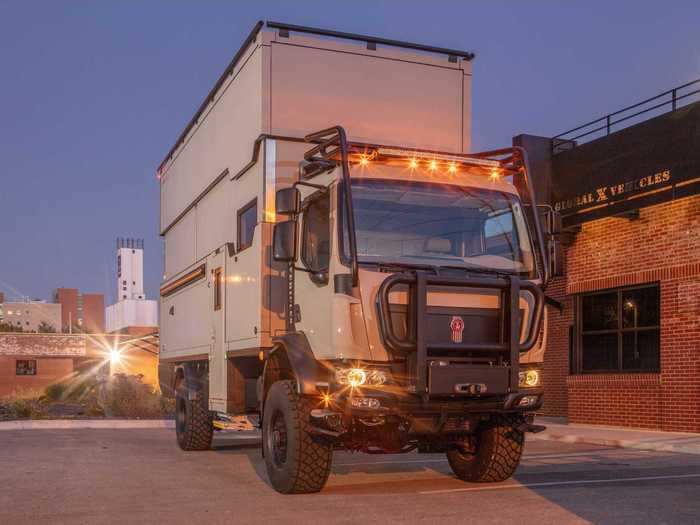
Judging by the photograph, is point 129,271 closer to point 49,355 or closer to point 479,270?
point 49,355

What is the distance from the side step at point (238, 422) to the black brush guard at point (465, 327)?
3.46 metres

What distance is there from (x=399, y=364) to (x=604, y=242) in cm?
1217

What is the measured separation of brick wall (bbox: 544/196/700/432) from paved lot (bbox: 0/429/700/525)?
3388 mm

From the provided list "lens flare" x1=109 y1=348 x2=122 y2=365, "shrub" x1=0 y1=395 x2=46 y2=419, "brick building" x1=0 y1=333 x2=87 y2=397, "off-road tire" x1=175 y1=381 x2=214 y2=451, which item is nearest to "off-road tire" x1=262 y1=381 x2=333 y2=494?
"off-road tire" x1=175 y1=381 x2=214 y2=451

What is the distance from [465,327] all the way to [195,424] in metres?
6.39

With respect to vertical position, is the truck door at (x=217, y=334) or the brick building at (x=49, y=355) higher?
the truck door at (x=217, y=334)

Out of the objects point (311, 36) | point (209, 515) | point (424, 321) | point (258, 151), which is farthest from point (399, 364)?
point (311, 36)

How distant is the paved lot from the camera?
25.7 ft

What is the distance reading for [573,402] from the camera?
20.2 metres

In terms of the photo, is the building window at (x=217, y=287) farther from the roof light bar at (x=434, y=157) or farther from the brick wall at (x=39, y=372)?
the brick wall at (x=39, y=372)

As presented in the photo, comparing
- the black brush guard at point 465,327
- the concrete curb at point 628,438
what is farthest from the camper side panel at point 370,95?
the concrete curb at point 628,438

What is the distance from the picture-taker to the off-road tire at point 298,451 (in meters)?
8.72

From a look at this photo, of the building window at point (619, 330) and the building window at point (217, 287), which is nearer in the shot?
the building window at point (217, 287)

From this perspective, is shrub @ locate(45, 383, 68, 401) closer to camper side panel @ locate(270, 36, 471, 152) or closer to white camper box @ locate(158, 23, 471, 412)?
white camper box @ locate(158, 23, 471, 412)
